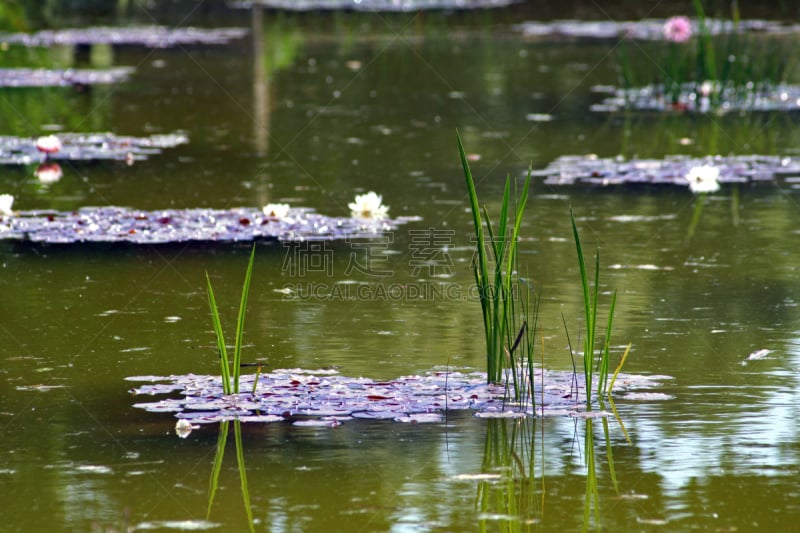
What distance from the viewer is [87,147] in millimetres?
10922

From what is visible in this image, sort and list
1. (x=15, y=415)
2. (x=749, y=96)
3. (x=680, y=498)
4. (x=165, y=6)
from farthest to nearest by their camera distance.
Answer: (x=165, y=6) < (x=749, y=96) < (x=15, y=415) < (x=680, y=498)

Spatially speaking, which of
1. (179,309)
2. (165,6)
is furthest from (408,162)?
(165,6)

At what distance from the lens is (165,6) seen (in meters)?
31.0

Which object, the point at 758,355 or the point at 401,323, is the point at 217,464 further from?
the point at 758,355

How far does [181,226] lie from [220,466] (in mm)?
3804

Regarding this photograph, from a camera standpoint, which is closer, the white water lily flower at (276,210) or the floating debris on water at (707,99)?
the white water lily flower at (276,210)

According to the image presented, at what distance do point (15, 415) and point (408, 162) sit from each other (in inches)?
228

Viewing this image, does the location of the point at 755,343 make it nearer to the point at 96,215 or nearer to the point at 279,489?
the point at 279,489

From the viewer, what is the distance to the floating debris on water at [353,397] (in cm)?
455

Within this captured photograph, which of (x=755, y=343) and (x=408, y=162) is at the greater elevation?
(x=408, y=162)

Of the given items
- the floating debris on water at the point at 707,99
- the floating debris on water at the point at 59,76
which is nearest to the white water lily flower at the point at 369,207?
the floating debris on water at the point at 707,99

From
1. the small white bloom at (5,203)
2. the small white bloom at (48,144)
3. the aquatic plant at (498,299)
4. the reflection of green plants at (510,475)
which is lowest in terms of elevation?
the reflection of green plants at (510,475)

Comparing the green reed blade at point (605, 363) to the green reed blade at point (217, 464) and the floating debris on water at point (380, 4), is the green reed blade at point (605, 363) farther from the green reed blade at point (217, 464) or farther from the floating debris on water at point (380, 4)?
the floating debris on water at point (380, 4)

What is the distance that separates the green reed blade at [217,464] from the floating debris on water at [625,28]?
53.3 ft
